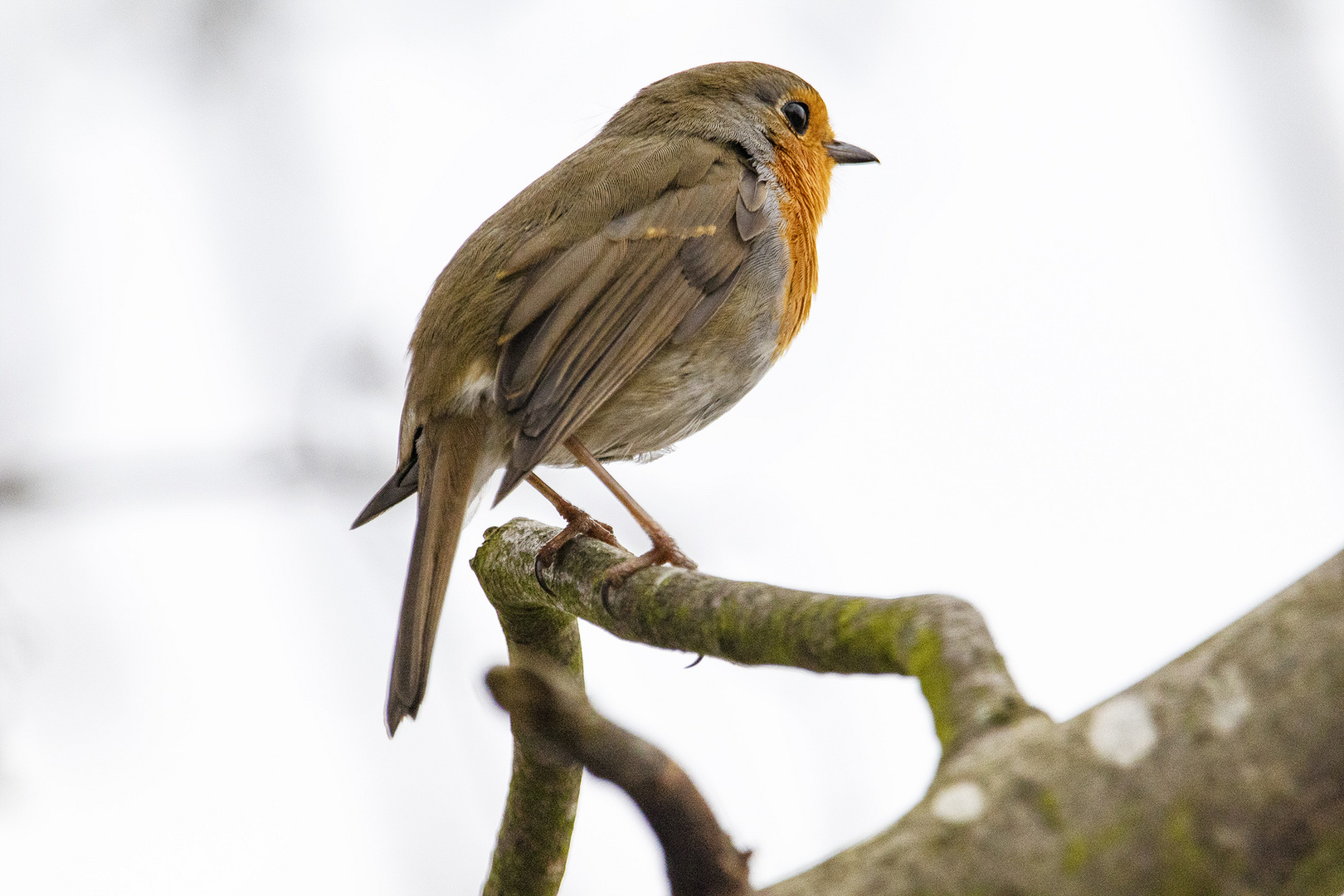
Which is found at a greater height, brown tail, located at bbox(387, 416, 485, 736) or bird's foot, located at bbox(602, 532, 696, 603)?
brown tail, located at bbox(387, 416, 485, 736)

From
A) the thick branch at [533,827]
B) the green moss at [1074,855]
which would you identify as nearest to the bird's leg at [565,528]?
the thick branch at [533,827]

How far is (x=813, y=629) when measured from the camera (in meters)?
1.88

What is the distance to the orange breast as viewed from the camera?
3.91 m

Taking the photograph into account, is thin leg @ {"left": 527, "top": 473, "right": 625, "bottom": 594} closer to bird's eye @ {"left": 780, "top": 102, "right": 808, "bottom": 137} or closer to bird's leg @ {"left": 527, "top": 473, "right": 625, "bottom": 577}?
bird's leg @ {"left": 527, "top": 473, "right": 625, "bottom": 577}

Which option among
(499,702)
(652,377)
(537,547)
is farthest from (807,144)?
(499,702)

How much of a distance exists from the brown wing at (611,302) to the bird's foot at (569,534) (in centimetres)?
24

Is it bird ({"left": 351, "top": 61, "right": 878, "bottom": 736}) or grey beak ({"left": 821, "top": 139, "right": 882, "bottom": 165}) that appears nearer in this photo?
bird ({"left": 351, "top": 61, "right": 878, "bottom": 736})

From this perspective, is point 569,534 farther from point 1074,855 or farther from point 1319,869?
point 1319,869

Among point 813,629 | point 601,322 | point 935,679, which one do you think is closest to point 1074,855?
point 935,679

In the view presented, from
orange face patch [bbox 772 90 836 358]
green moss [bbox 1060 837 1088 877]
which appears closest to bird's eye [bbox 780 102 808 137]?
orange face patch [bbox 772 90 836 358]

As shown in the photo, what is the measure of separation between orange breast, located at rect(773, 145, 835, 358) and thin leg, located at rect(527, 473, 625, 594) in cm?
79

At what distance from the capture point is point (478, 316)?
11.6 feet

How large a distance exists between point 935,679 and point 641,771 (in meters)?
0.39

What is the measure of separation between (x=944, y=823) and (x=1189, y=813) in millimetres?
224
